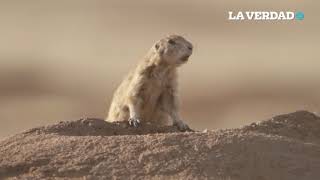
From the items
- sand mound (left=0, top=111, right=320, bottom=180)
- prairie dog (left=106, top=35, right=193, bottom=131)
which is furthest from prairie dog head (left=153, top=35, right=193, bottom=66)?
sand mound (left=0, top=111, right=320, bottom=180)

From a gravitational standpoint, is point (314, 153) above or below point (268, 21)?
below

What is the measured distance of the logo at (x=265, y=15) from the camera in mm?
32781

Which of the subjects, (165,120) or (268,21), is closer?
(165,120)

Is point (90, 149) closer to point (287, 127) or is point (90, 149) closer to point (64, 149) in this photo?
point (64, 149)

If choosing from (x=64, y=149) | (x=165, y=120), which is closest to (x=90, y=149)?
(x=64, y=149)

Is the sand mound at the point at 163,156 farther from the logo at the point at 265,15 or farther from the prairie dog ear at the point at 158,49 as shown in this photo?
the logo at the point at 265,15

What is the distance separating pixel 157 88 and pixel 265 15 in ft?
67.7

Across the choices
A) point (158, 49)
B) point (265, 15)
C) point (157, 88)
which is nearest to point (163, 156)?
point (157, 88)

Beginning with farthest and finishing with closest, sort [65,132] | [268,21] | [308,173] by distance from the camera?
1. [268,21]
2. [65,132]
3. [308,173]

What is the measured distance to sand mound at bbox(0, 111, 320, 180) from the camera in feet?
27.7

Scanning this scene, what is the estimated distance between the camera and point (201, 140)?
8.93 m

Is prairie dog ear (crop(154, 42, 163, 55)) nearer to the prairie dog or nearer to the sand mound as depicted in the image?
the prairie dog

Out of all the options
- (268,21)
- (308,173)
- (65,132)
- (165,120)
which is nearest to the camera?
(308,173)

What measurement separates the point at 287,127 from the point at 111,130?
1.70 metres
